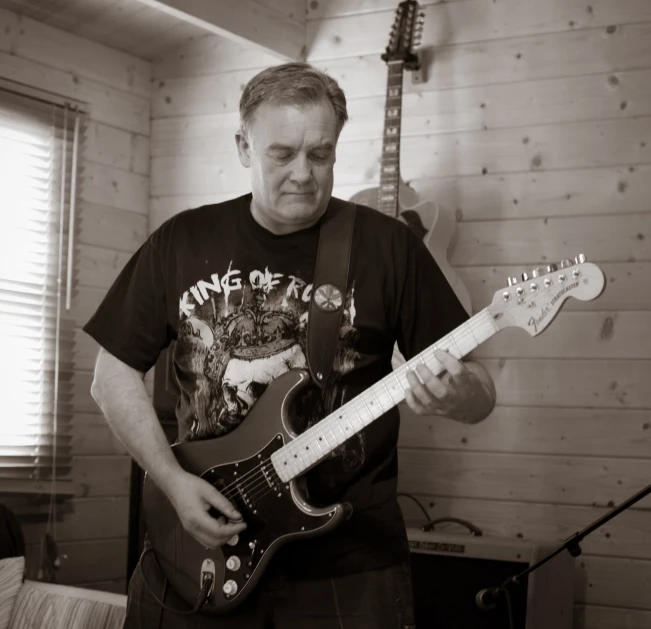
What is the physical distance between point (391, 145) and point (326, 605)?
1918 mm

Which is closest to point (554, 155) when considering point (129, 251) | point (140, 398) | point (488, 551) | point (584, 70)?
point (584, 70)

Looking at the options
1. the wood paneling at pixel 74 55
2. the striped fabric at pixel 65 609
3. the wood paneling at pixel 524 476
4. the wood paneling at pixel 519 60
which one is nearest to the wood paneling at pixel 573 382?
the wood paneling at pixel 524 476

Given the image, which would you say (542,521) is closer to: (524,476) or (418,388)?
(524,476)

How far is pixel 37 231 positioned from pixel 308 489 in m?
2.17

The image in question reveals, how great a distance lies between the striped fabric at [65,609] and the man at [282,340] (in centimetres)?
63

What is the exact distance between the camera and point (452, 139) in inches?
131

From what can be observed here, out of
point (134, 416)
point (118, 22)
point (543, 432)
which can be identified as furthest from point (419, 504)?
point (118, 22)

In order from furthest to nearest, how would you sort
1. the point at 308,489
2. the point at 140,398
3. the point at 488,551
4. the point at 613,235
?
the point at 613,235
the point at 488,551
the point at 140,398
the point at 308,489

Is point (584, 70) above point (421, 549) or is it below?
above

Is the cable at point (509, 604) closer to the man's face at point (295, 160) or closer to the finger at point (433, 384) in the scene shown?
the finger at point (433, 384)

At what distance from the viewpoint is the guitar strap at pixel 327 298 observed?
1595 mm

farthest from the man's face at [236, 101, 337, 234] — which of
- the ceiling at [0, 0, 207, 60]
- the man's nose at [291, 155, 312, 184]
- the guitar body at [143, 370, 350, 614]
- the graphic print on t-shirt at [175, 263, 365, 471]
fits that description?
the ceiling at [0, 0, 207, 60]

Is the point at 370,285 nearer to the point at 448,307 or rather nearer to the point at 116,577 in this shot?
the point at 448,307

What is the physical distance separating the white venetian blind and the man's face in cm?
192
